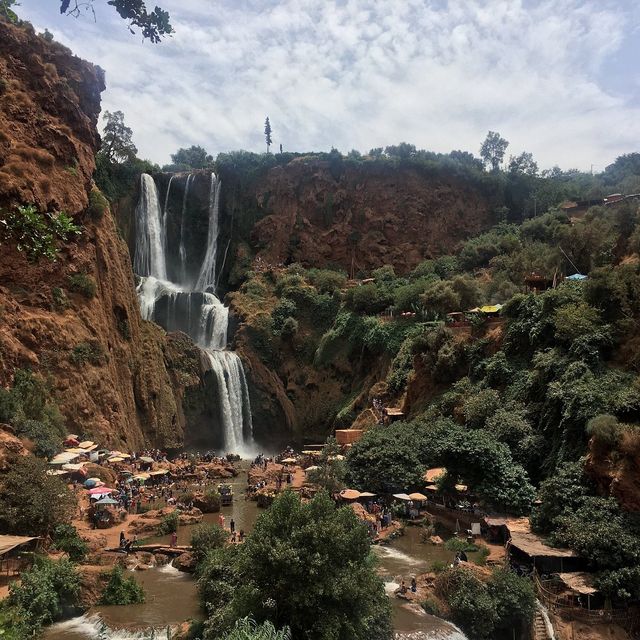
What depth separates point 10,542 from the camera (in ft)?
50.9

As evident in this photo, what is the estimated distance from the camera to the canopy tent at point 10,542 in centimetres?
1509

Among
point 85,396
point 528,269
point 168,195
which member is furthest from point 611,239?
point 168,195

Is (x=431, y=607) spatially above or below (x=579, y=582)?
below

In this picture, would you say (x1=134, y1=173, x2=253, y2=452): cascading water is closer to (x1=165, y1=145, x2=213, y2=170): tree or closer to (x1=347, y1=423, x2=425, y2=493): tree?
(x1=347, y1=423, x2=425, y2=493): tree

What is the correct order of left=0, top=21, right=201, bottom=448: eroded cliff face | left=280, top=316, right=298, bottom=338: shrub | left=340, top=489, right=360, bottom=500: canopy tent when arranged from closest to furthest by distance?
left=340, top=489, right=360, bottom=500: canopy tent → left=0, top=21, right=201, bottom=448: eroded cliff face → left=280, top=316, right=298, bottom=338: shrub

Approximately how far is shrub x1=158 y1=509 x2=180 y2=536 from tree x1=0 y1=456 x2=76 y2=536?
409cm

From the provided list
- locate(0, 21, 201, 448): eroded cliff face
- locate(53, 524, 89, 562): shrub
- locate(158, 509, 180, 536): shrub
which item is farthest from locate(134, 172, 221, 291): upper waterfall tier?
locate(53, 524, 89, 562): shrub

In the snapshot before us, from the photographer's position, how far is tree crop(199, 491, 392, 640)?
11.9 metres

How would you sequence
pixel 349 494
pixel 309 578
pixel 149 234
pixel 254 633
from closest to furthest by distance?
pixel 254 633 → pixel 309 578 → pixel 349 494 → pixel 149 234

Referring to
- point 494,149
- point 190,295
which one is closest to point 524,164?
point 494,149

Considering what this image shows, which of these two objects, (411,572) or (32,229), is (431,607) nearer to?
(411,572)

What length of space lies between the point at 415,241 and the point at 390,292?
50.1ft

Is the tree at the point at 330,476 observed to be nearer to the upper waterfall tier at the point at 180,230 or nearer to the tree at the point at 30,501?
the tree at the point at 30,501

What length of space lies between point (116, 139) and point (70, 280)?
31.2 meters
